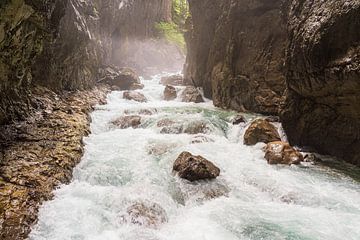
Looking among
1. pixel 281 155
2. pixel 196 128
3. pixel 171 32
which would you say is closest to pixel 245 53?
pixel 196 128

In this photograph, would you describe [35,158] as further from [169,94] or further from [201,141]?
[169,94]

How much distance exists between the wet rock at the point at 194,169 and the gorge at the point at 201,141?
0.03 metres

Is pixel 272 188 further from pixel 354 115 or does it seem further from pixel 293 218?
pixel 354 115

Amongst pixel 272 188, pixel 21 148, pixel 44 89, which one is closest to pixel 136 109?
pixel 44 89

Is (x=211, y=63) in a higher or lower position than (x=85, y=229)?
higher

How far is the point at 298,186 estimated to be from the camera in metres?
8.04

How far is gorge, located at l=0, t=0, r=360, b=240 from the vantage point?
20.9ft

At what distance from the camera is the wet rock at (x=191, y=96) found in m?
20.1

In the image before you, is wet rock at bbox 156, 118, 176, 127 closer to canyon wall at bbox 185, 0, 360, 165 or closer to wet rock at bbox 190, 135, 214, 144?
wet rock at bbox 190, 135, 214, 144

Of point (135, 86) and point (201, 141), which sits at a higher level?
point (201, 141)

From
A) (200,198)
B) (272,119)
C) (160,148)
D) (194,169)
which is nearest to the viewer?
(200,198)

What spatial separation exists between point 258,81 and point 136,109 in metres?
6.18

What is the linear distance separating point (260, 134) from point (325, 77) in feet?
9.63

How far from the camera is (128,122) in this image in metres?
13.7
